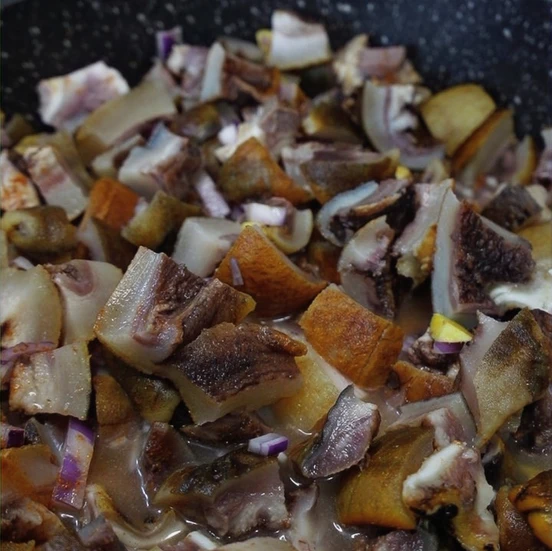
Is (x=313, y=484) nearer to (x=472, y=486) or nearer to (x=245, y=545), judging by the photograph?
(x=245, y=545)

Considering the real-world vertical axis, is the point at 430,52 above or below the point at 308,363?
above

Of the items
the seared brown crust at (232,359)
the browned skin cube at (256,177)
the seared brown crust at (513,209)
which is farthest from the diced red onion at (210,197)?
the seared brown crust at (513,209)

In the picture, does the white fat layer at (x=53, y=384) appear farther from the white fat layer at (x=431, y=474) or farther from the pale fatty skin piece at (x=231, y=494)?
the white fat layer at (x=431, y=474)

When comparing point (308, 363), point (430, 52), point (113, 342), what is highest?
point (430, 52)

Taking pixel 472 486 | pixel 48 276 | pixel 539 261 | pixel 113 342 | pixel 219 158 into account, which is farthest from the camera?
pixel 219 158

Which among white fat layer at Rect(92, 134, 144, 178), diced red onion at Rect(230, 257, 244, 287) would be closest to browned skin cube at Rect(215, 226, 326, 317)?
diced red onion at Rect(230, 257, 244, 287)

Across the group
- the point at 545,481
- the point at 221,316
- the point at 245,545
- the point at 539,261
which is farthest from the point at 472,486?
the point at 539,261

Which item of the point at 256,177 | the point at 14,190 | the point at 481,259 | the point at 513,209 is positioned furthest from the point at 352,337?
the point at 14,190

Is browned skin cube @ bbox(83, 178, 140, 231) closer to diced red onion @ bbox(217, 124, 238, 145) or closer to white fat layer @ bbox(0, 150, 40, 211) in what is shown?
white fat layer @ bbox(0, 150, 40, 211)
